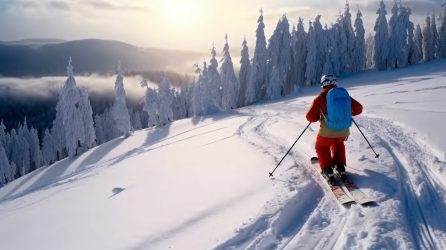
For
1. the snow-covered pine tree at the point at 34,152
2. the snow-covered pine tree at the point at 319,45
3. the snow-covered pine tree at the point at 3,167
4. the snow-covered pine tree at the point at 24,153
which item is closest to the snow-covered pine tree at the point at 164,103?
the snow-covered pine tree at the point at 319,45

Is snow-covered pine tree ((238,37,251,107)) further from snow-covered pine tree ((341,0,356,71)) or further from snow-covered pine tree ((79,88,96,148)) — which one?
snow-covered pine tree ((79,88,96,148))

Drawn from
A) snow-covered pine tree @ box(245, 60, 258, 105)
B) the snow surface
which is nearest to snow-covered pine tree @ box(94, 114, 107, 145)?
snow-covered pine tree @ box(245, 60, 258, 105)

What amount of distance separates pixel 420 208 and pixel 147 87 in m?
39.7

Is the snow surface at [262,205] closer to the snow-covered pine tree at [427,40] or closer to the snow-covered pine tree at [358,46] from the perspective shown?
the snow-covered pine tree at [358,46]

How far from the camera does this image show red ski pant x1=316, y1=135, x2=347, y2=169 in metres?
6.35

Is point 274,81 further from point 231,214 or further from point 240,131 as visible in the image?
point 231,214

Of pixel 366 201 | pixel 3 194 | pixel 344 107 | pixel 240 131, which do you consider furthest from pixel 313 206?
pixel 3 194

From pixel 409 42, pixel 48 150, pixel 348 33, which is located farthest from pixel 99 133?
pixel 409 42

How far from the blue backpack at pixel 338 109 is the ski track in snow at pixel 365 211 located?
1168 mm

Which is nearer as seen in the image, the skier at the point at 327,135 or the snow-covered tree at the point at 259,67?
the skier at the point at 327,135

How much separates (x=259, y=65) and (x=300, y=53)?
31.9 ft

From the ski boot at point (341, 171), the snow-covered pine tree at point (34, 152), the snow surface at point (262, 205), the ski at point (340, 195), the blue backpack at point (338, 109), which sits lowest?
the snow-covered pine tree at point (34, 152)

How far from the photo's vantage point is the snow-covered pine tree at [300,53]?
53.1 meters

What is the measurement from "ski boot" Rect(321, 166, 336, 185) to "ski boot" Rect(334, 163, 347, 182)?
20cm
